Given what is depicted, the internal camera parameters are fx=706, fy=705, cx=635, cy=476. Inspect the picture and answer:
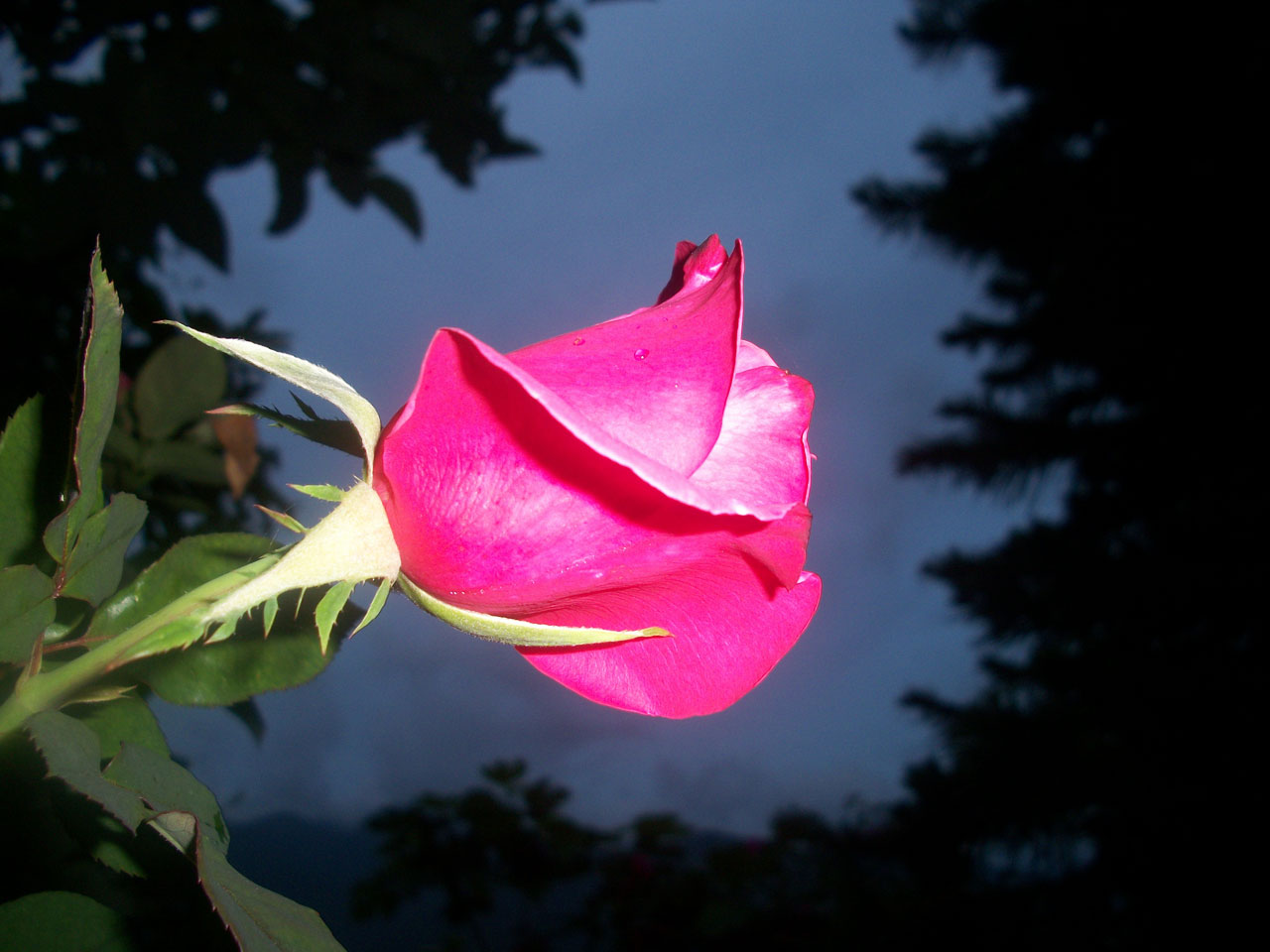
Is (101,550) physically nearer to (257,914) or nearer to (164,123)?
(257,914)

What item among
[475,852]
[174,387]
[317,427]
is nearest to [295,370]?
[317,427]

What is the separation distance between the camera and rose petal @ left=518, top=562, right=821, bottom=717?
0.27 meters

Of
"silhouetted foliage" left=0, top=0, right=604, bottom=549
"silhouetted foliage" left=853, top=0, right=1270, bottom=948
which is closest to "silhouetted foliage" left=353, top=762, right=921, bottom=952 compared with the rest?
"silhouetted foliage" left=853, top=0, right=1270, bottom=948

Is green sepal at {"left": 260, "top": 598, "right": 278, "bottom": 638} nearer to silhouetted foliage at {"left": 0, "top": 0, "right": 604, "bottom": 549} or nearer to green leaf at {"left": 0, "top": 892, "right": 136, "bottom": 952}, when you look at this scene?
green leaf at {"left": 0, "top": 892, "right": 136, "bottom": 952}

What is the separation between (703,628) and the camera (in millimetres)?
275

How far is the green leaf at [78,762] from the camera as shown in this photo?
0.61 feet

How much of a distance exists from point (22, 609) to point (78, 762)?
0.06 metres

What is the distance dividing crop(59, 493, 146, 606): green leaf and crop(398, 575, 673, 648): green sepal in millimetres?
99

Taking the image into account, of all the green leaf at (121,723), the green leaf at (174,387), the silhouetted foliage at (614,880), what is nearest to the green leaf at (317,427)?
the green leaf at (121,723)

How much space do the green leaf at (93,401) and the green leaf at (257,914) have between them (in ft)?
0.35

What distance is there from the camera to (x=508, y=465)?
239 millimetres

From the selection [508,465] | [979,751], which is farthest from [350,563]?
[979,751]

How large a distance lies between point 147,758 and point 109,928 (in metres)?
0.07

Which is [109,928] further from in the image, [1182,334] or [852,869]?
[1182,334]
